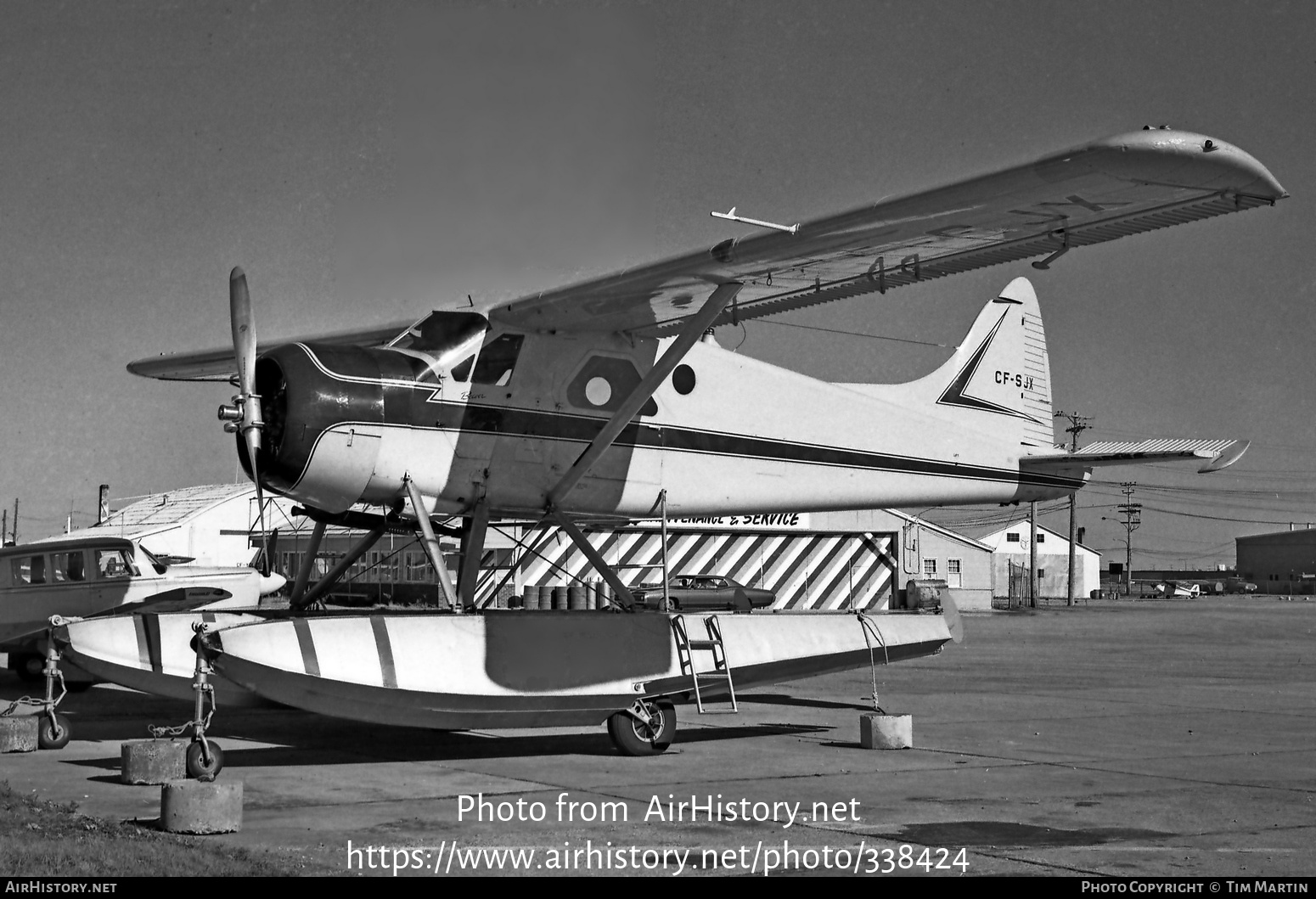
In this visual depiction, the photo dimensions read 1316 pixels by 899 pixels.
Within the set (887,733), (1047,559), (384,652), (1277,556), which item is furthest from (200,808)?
(1277,556)

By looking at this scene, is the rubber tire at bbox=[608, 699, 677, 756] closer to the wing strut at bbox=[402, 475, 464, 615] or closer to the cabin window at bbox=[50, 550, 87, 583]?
the wing strut at bbox=[402, 475, 464, 615]

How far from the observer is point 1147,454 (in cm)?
1486

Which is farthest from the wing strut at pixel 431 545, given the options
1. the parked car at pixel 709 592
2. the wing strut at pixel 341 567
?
the parked car at pixel 709 592

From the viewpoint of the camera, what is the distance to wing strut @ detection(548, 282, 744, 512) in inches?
461

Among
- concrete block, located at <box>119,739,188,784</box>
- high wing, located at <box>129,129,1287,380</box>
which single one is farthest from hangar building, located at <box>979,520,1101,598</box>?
concrete block, located at <box>119,739,188,784</box>

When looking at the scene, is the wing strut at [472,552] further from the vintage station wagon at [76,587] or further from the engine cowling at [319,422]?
the vintage station wagon at [76,587]

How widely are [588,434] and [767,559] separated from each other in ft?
110

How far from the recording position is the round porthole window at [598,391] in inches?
498

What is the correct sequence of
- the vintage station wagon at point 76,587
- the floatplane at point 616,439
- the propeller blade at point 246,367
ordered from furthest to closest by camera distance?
the vintage station wagon at point 76,587 → the propeller blade at point 246,367 → the floatplane at point 616,439

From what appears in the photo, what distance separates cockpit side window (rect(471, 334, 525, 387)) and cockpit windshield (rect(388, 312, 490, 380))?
11 cm

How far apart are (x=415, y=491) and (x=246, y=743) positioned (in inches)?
99.8

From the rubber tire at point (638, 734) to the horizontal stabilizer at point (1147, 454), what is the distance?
651 centimetres

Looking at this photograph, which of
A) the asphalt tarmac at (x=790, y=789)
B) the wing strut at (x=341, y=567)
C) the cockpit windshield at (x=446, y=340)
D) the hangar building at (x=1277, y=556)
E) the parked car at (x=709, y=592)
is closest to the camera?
the asphalt tarmac at (x=790, y=789)
